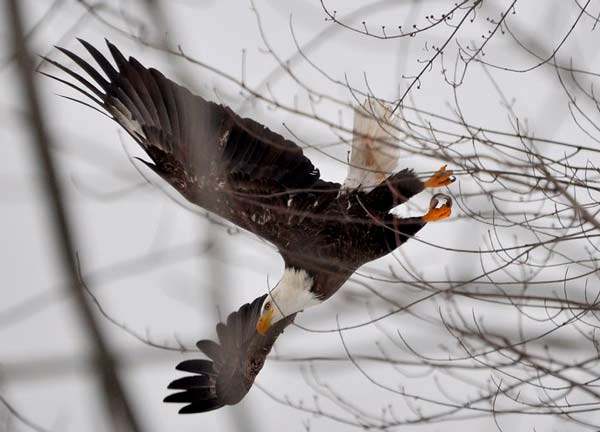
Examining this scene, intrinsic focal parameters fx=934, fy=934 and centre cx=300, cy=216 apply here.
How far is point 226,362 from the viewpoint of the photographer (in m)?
4.57

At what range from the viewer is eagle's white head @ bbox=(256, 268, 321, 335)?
4312 mm

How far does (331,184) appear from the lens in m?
4.35

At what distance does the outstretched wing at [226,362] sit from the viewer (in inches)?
174

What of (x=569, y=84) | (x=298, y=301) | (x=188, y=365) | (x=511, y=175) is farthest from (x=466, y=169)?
(x=188, y=365)

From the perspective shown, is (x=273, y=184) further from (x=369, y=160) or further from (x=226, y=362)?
(x=226, y=362)

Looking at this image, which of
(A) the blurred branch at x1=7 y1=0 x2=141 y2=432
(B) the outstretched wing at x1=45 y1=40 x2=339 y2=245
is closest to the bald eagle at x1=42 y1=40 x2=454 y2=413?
(B) the outstretched wing at x1=45 y1=40 x2=339 y2=245

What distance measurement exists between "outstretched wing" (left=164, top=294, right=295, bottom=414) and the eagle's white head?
2.1 inches

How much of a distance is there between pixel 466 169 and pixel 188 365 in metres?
2.45

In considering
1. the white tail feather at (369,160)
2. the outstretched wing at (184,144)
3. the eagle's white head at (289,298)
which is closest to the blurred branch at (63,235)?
the white tail feather at (369,160)

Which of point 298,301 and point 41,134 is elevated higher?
point 298,301

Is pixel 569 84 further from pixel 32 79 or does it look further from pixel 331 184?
pixel 32 79

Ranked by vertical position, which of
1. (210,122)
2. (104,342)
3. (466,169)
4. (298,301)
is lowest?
(104,342)

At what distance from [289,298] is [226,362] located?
0.51 m

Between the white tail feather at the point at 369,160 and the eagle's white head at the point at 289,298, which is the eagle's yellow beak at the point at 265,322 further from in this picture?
the white tail feather at the point at 369,160
